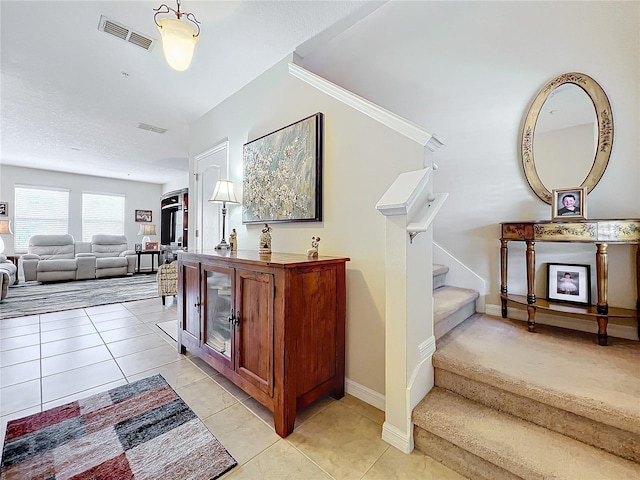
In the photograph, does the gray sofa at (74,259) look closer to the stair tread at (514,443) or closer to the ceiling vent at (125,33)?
the ceiling vent at (125,33)

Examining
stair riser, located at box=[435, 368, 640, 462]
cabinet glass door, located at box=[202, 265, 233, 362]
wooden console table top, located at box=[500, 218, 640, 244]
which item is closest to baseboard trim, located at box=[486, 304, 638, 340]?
wooden console table top, located at box=[500, 218, 640, 244]

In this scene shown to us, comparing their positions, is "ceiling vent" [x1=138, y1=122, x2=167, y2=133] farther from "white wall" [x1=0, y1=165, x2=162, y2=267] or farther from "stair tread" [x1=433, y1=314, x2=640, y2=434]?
"white wall" [x1=0, y1=165, x2=162, y2=267]

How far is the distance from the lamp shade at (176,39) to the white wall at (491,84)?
4.26 ft

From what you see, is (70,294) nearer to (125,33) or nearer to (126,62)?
(126,62)

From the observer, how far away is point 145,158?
584cm

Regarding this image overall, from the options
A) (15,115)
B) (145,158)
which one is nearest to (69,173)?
(145,158)

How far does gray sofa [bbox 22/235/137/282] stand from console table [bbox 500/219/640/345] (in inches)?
318

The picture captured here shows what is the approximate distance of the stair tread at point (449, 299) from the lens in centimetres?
180

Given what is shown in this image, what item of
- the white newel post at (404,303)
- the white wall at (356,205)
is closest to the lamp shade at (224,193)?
the white wall at (356,205)

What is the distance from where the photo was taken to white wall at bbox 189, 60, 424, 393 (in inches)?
67.4

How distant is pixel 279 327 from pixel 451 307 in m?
1.23

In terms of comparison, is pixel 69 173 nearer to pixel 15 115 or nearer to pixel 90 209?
pixel 90 209

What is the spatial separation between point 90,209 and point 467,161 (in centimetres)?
925

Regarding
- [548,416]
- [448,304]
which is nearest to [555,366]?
[548,416]
